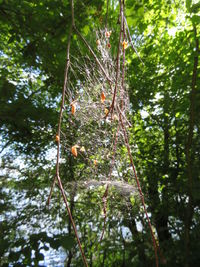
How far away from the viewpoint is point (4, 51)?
5008 mm

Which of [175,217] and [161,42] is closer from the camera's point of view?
[175,217]

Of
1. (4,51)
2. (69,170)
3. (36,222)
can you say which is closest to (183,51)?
(69,170)

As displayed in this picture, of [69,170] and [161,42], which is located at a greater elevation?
[161,42]

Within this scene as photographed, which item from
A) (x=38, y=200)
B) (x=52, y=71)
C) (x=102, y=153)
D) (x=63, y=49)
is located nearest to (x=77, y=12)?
(x=63, y=49)

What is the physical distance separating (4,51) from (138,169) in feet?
14.1

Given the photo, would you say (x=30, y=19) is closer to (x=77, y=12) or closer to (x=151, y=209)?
(x=77, y=12)

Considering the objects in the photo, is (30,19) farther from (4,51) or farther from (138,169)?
(138,169)

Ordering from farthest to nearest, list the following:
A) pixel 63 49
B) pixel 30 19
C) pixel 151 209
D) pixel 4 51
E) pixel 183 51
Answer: pixel 4 51, pixel 151 209, pixel 183 51, pixel 63 49, pixel 30 19

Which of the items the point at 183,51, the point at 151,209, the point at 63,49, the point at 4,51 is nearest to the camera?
the point at 63,49

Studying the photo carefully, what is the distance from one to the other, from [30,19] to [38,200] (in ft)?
11.9

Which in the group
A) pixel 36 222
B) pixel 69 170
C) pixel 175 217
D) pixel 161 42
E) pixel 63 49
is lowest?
pixel 175 217

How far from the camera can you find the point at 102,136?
3.37 metres

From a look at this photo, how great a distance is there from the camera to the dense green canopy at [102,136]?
2803mm

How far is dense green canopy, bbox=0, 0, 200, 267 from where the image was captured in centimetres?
280
